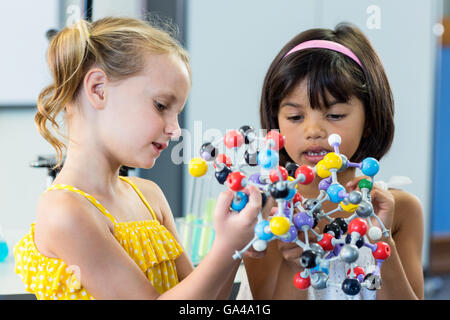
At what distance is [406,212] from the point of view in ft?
2.67

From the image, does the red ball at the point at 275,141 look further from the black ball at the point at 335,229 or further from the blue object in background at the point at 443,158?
the blue object in background at the point at 443,158

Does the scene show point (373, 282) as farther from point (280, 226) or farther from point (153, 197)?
point (153, 197)

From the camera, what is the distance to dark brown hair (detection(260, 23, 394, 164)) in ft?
2.30

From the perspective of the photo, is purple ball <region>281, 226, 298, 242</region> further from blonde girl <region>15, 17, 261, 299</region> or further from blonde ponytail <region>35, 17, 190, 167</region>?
blonde ponytail <region>35, 17, 190, 167</region>

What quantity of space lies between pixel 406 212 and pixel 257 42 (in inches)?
25.9

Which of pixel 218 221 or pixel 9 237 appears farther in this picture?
pixel 9 237

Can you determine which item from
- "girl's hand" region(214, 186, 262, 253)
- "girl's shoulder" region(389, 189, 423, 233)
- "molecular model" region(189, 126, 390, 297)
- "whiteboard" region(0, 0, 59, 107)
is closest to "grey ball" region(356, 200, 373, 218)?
"molecular model" region(189, 126, 390, 297)

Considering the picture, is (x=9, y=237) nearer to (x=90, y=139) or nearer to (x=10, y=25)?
(x=90, y=139)

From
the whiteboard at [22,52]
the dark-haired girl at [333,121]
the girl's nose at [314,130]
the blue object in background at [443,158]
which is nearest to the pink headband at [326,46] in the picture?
the dark-haired girl at [333,121]

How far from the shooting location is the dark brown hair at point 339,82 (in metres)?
0.70

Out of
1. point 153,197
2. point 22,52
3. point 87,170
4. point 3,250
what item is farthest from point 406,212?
point 22,52

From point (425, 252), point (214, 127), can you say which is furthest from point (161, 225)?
point (425, 252)
